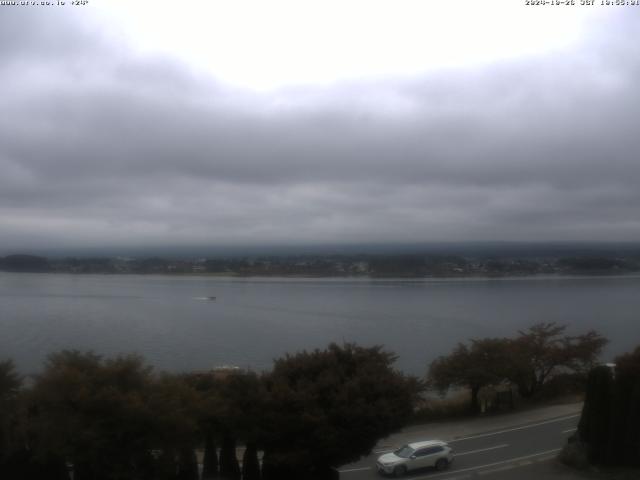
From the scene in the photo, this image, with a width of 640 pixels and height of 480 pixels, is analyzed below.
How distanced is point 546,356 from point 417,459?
479 inches

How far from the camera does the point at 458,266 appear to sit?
8400cm

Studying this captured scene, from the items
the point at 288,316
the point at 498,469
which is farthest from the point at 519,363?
the point at 288,316

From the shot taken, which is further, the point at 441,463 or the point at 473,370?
the point at 473,370

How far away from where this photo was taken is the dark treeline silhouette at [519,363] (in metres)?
21.0

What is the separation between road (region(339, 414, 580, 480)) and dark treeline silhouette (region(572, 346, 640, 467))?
1.06m

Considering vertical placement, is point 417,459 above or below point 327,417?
below

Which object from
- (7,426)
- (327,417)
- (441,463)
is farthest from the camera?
(441,463)

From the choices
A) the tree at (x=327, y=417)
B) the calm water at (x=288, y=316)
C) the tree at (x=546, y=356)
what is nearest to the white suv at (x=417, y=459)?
the tree at (x=327, y=417)

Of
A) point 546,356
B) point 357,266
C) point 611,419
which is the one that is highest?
point 357,266

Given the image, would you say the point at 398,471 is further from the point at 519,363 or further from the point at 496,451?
the point at 519,363

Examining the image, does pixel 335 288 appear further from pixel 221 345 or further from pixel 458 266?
pixel 221 345

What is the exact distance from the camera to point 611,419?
1267 cm

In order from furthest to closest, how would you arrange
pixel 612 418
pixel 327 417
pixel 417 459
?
1. pixel 417 459
2. pixel 612 418
3. pixel 327 417

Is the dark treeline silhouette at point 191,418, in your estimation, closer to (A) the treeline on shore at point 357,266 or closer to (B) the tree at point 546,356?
(B) the tree at point 546,356
